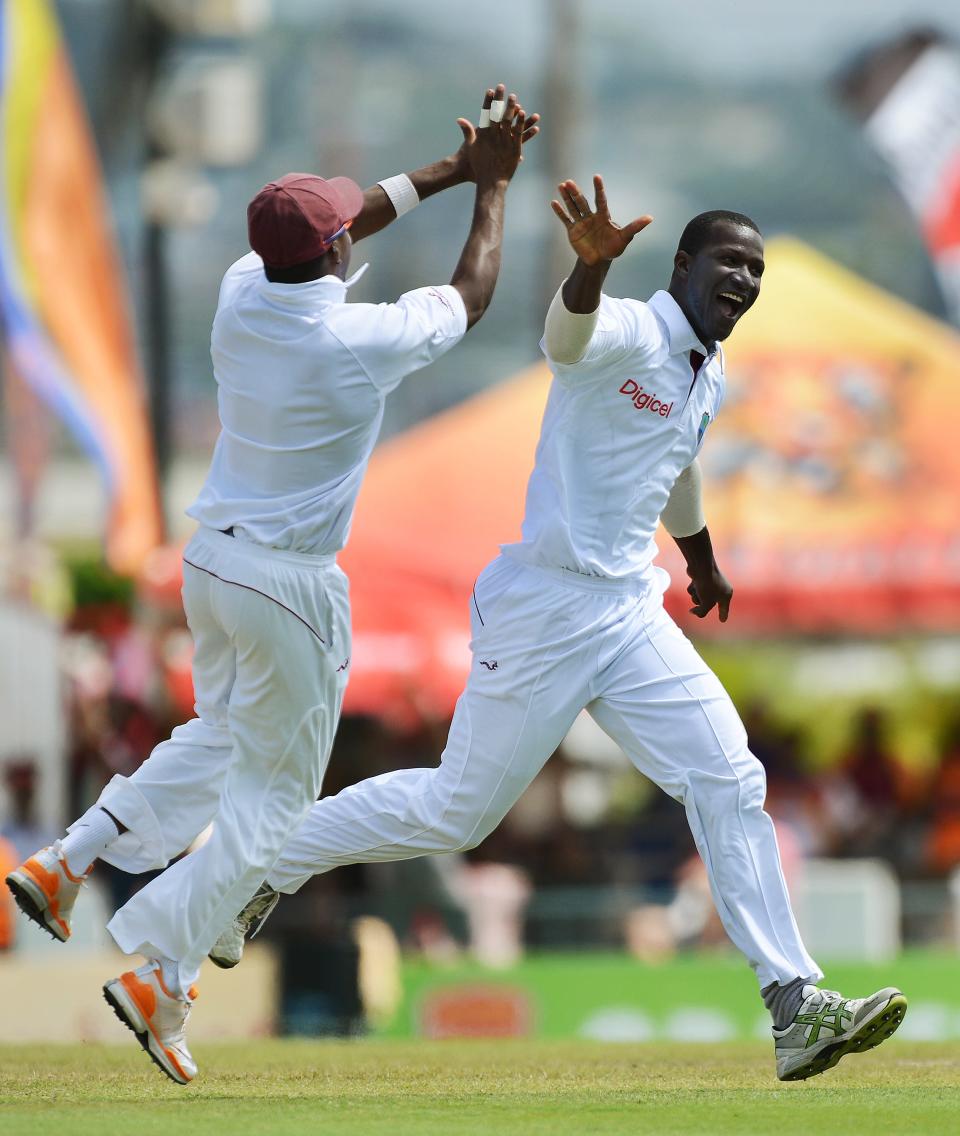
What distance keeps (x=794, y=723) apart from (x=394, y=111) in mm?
28595

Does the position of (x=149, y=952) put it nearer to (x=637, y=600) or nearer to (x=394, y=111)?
(x=637, y=600)

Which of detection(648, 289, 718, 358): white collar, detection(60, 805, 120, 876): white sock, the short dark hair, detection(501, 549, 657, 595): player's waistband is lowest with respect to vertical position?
detection(60, 805, 120, 876): white sock

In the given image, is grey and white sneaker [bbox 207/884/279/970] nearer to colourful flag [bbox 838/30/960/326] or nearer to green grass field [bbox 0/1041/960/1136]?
green grass field [bbox 0/1041/960/1136]

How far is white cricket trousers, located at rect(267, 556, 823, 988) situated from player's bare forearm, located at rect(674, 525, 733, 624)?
63 centimetres

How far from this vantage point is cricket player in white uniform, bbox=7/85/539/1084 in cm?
597

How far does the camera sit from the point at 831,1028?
6.17 m

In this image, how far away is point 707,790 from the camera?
6.46m

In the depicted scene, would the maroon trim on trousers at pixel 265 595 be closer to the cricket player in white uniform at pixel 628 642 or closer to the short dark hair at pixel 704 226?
the cricket player in white uniform at pixel 628 642

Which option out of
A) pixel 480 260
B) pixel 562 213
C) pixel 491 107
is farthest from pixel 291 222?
pixel 491 107

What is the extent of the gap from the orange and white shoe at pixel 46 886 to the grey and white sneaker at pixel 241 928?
0.45m

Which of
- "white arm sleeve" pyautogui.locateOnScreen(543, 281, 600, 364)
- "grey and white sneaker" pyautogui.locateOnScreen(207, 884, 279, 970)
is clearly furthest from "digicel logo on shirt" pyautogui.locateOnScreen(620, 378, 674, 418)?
"grey and white sneaker" pyautogui.locateOnScreen(207, 884, 279, 970)

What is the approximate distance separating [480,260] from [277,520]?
90cm

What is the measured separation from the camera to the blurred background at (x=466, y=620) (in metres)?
11.7

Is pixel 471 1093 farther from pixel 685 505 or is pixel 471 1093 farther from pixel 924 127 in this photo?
pixel 924 127
